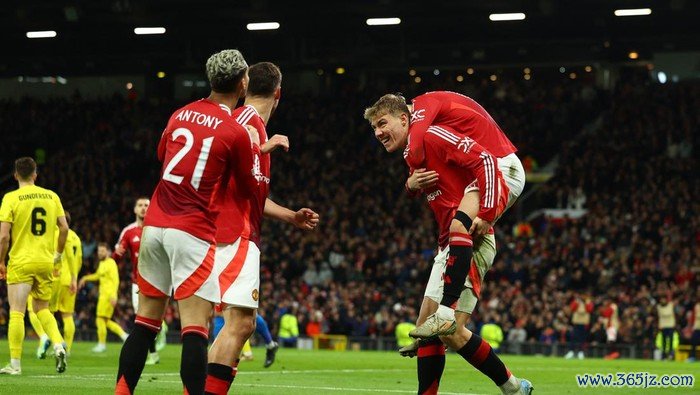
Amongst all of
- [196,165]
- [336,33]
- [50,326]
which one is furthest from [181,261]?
[336,33]

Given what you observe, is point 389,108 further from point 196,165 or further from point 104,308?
point 104,308

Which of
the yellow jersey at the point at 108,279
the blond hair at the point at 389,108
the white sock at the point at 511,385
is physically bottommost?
the white sock at the point at 511,385

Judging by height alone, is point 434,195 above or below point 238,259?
above

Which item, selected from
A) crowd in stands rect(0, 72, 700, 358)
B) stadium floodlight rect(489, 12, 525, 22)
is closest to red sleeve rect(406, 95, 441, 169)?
crowd in stands rect(0, 72, 700, 358)

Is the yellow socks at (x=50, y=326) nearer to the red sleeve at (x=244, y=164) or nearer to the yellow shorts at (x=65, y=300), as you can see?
the yellow shorts at (x=65, y=300)

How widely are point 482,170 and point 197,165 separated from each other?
2263 millimetres

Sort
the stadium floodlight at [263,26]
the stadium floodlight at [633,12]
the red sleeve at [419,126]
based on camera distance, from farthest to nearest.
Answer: the stadium floodlight at [263,26]
the stadium floodlight at [633,12]
the red sleeve at [419,126]

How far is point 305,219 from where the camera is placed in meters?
8.48

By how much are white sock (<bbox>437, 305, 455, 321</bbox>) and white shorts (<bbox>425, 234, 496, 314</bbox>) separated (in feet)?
1.03

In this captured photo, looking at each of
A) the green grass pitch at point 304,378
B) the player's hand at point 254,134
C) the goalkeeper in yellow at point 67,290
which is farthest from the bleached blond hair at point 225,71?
the goalkeeper in yellow at point 67,290

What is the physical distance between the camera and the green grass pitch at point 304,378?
11.9 m

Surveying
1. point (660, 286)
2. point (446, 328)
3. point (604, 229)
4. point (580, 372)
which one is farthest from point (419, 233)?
point (446, 328)

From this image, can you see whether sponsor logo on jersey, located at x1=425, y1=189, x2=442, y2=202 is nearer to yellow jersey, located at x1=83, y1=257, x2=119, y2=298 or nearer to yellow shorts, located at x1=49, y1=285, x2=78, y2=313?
yellow shorts, located at x1=49, y1=285, x2=78, y2=313

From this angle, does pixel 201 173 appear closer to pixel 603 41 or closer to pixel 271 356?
pixel 271 356
